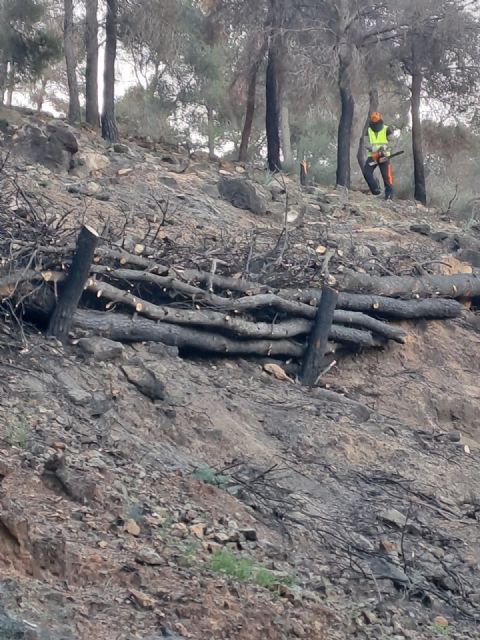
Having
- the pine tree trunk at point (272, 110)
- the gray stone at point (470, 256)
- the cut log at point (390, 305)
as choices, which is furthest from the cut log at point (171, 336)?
the pine tree trunk at point (272, 110)

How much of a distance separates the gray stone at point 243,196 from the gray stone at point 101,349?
6.69 m

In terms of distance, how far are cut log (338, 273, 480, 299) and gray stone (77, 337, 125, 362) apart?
3310 millimetres

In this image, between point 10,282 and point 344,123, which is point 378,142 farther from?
point 10,282

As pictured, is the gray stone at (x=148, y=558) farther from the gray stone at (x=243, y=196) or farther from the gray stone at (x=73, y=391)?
the gray stone at (x=243, y=196)

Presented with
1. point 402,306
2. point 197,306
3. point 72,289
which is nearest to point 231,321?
point 197,306

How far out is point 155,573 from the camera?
548cm

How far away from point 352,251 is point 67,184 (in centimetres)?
336

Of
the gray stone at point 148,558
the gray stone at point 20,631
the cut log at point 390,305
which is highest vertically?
the cut log at point 390,305

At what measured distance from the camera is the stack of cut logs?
26.7ft

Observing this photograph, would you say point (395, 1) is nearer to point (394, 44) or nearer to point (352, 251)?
point (394, 44)

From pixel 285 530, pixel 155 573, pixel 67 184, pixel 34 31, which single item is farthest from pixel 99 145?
pixel 155 573

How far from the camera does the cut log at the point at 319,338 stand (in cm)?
1004

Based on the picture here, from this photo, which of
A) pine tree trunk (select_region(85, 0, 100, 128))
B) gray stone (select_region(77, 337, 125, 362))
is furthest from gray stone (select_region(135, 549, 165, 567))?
pine tree trunk (select_region(85, 0, 100, 128))

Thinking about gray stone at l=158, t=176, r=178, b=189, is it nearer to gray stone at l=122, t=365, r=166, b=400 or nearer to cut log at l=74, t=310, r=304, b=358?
cut log at l=74, t=310, r=304, b=358
